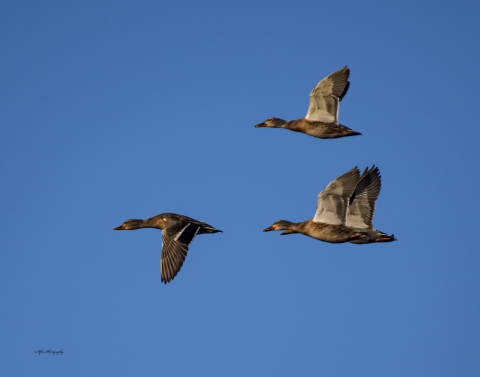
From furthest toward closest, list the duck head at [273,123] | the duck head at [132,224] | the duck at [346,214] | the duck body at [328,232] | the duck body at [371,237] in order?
the duck head at [273,123], the duck head at [132,224], the duck body at [371,237], the duck body at [328,232], the duck at [346,214]

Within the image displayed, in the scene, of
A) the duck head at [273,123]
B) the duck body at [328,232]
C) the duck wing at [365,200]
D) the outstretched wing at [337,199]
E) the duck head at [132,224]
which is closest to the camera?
the outstretched wing at [337,199]

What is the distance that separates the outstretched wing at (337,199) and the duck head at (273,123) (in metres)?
5.02

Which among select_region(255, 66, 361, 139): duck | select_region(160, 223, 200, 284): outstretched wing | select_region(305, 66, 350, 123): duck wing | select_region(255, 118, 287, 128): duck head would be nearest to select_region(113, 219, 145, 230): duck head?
select_region(160, 223, 200, 284): outstretched wing

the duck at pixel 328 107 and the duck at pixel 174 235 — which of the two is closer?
the duck at pixel 174 235

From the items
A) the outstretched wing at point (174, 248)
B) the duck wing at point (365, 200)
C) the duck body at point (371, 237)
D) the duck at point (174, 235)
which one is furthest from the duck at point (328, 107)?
the outstretched wing at point (174, 248)

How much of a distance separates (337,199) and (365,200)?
74.8 inches

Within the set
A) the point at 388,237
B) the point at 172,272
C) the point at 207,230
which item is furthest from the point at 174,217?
the point at 388,237

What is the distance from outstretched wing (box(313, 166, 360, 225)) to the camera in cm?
2097

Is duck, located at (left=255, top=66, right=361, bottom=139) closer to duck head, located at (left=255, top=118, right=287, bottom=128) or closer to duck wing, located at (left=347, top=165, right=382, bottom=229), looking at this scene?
duck head, located at (left=255, top=118, right=287, bottom=128)

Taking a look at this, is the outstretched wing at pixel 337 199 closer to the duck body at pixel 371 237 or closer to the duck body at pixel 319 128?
the duck body at pixel 371 237

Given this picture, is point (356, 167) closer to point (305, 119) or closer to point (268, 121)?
point (305, 119)

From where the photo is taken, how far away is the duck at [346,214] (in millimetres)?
21172

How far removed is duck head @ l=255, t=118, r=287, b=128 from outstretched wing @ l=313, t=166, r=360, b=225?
5.02 metres

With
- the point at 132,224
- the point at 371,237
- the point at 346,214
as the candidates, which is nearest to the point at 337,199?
A: the point at 346,214
